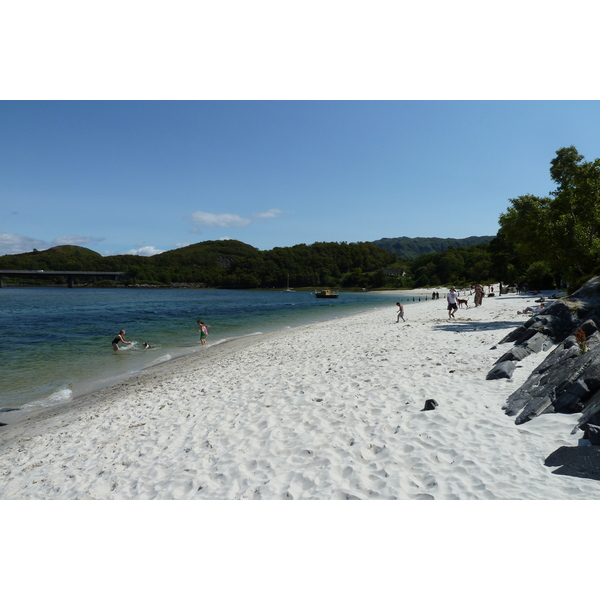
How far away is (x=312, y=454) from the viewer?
5414 millimetres

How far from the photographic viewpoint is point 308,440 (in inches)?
231

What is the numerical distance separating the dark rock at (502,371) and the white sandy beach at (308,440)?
0.47ft

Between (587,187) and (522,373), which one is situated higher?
(587,187)

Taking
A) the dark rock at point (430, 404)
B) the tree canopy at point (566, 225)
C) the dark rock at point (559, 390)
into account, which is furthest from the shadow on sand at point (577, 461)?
A: the tree canopy at point (566, 225)

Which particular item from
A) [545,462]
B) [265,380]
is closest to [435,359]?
[265,380]

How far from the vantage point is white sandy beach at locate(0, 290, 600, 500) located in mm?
4527

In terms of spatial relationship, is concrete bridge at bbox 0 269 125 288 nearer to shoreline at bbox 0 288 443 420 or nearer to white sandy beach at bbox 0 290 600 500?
shoreline at bbox 0 288 443 420

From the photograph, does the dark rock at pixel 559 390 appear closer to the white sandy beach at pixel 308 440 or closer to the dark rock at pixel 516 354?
the white sandy beach at pixel 308 440

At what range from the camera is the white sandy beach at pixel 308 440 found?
453cm

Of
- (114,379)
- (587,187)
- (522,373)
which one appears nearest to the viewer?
(522,373)

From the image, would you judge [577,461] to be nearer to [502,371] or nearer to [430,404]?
[430,404]

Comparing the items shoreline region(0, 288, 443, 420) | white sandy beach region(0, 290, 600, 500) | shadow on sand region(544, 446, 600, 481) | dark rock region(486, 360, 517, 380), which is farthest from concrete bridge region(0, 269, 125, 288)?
shadow on sand region(544, 446, 600, 481)

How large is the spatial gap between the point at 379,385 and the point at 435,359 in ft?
9.08

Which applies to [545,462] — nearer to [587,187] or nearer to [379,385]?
[379,385]
